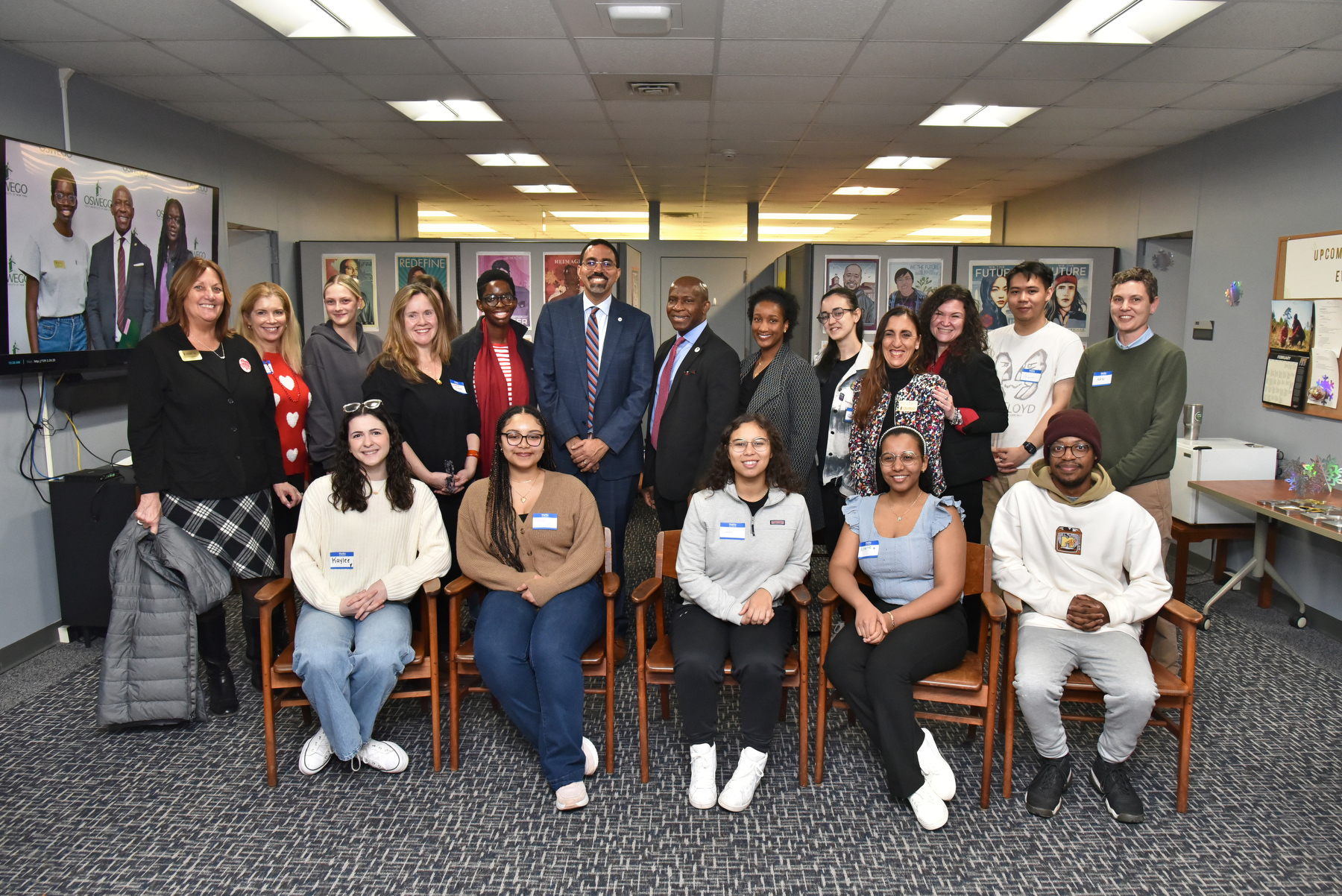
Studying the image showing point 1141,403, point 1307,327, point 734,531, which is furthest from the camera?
point 1307,327

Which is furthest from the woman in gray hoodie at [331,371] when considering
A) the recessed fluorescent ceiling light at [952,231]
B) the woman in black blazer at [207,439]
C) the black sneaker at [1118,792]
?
the recessed fluorescent ceiling light at [952,231]

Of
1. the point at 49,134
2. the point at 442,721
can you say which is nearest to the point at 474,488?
the point at 442,721

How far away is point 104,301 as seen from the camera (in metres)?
4.03

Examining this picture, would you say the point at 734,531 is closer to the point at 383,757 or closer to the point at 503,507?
the point at 503,507

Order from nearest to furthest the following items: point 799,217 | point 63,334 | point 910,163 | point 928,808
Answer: point 928,808 → point 63,334 → point 910,163 → point 799,217

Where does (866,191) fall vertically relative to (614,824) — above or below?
above

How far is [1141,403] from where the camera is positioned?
3305 millimetres

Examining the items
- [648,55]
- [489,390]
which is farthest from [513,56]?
[489,390]

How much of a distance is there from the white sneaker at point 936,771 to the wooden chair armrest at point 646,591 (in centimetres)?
99

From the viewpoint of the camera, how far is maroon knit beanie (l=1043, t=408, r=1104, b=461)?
2.60m

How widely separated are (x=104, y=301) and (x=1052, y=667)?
15.1ft

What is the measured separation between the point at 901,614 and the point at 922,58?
10.3ft

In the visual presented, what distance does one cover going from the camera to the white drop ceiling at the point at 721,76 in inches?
143

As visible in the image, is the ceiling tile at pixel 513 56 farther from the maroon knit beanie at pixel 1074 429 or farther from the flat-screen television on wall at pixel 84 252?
the maroon knit beanie at pixel 1074 429
